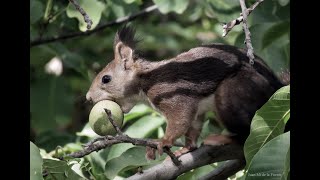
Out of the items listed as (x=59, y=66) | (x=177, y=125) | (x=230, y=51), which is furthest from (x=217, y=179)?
(x=59, y=66)

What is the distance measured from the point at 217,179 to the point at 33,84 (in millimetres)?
4543

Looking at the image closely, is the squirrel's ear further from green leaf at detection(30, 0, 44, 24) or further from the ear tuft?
green leaf at detection(30, 0, 44, 24)

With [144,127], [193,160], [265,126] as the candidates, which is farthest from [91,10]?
[265,126]

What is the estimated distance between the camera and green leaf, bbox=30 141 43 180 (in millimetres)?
3562

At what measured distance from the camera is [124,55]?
585cm

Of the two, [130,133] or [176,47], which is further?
[176,47]

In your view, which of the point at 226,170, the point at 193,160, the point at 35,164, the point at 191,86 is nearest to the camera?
the point at 35,164

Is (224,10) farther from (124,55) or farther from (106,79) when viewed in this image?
(106,79)

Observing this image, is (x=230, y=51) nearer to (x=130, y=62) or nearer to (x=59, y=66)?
(x=130, y=62)

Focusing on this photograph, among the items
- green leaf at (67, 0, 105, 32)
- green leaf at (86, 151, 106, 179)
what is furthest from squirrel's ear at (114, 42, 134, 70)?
green leaf at (86, 151, 106, 179)

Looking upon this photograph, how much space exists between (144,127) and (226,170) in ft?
3.72

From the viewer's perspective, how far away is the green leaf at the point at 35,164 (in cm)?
356
